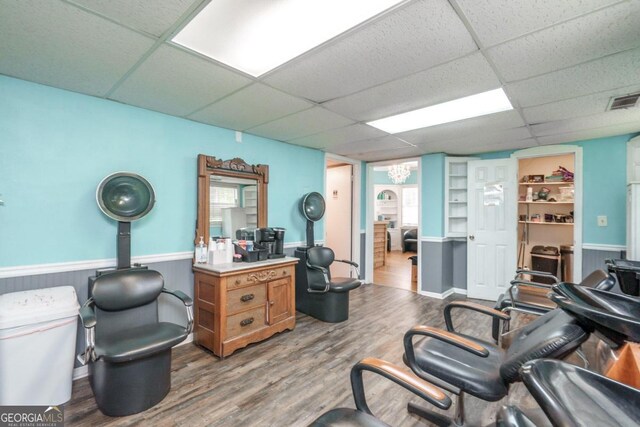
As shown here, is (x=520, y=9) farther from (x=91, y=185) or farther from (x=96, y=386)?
(x=96, y=386)

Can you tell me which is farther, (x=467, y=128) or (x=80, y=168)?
(x=467, y=128)

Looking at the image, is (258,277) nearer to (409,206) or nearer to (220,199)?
(220,199)

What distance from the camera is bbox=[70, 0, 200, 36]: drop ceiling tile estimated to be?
133 centimetres

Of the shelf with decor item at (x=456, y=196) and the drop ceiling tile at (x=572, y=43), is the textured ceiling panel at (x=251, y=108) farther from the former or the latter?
the shelf with decor item at (x=456, y=196)

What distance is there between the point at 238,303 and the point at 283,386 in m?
0.85

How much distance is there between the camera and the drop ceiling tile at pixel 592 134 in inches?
125

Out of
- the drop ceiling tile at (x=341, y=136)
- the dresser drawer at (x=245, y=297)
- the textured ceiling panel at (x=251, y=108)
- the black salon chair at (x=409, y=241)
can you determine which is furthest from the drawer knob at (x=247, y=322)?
the black salon chair at (x=409, y=241)

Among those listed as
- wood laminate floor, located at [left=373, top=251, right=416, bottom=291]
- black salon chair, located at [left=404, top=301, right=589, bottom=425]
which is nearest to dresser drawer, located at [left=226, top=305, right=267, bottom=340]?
black salon chair, located at [left=404, top=301, right=589, bottom=425]

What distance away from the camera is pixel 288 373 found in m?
2.39

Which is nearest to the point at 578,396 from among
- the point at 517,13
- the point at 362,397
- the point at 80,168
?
the point at 362,397

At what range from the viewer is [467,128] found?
128 inches

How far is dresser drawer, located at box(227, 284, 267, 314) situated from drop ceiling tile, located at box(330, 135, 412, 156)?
2292mm

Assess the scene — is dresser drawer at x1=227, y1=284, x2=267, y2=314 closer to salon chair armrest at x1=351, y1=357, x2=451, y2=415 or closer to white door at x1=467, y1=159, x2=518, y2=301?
salon chair armrest at x1=351, y1=357, x2=451, y2=415

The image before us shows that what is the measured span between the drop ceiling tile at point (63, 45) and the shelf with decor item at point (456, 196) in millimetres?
4417
